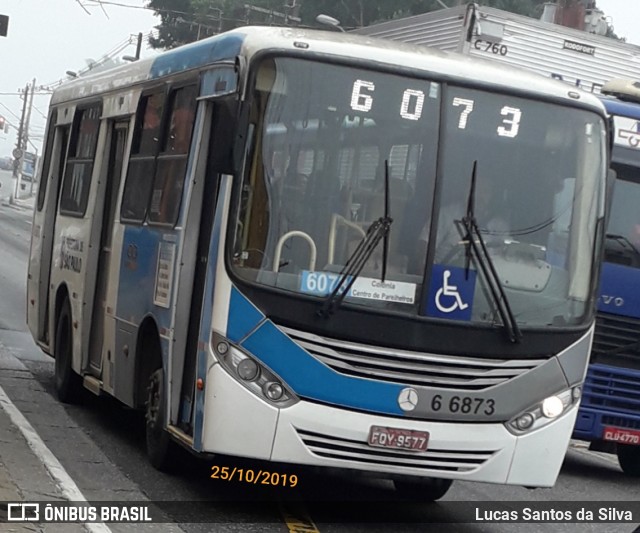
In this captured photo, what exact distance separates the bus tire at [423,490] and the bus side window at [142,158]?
2.73m

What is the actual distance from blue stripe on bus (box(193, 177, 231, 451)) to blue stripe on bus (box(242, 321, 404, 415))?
322mm

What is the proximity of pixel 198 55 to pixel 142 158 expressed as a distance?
1348mm

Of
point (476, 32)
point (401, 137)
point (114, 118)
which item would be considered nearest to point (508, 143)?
point (401, 137)

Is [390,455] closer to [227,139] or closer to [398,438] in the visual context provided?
[398,438]

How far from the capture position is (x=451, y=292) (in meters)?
8.64

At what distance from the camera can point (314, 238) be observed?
8.54 metres

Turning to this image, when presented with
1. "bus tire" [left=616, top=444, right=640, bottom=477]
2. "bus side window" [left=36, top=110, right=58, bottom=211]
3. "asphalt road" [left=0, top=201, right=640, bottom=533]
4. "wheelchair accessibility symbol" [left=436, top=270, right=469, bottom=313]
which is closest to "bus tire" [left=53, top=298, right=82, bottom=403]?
"asphalt road" [left=0, top=201, right=640, bottom=533]

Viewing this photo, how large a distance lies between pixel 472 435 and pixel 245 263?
5.60ft

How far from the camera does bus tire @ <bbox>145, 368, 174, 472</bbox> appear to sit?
31.8 ft

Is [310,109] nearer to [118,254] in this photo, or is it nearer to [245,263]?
[245,263]

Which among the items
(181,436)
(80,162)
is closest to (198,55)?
(181,436)

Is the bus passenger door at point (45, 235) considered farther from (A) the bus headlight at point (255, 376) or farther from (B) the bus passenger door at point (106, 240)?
(A) the bus headlight at point (255, 376)

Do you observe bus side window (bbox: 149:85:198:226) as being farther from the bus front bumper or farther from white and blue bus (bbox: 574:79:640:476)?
white and blue bus (bbox: 574:79:640:476)

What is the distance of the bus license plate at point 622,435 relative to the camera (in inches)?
522
